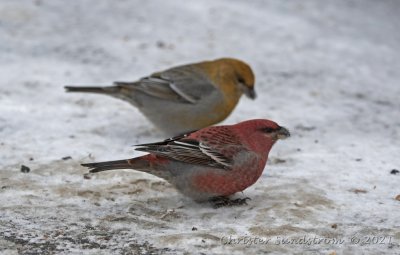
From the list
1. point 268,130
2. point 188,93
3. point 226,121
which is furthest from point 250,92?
point 268,130

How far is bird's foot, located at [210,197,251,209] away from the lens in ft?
16.5

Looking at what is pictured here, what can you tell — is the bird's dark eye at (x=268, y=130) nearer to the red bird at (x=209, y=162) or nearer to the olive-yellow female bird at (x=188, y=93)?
the red bird at (x=209, y=162)

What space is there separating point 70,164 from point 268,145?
1.57 metres

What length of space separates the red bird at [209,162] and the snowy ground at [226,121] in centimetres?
15

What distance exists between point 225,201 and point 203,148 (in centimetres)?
40

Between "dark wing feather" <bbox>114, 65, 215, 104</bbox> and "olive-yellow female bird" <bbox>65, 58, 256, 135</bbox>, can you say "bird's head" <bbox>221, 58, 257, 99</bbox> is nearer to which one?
"olive-yellow female bird" <bbox>65, 58, 256, 135</bbox>

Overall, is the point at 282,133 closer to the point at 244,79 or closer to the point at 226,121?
the point at 244,79

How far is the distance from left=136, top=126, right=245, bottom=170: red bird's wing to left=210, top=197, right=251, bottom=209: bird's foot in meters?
0.25

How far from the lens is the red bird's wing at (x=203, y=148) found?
4992 millimetres

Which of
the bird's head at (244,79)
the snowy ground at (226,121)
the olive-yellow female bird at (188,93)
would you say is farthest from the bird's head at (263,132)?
the bird's head at (244,79)

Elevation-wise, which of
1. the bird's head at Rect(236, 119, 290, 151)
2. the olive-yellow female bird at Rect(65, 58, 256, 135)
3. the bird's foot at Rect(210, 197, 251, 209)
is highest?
the bird's head at Rect(236, 119, 290, 151)

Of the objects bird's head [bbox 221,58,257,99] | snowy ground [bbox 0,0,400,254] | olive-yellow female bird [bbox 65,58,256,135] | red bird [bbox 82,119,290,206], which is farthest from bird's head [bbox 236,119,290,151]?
bird's head [bbox 221,58,257,99]

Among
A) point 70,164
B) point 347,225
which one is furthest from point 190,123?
point 347,225

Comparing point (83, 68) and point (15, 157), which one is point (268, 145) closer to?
point (15, 157)
